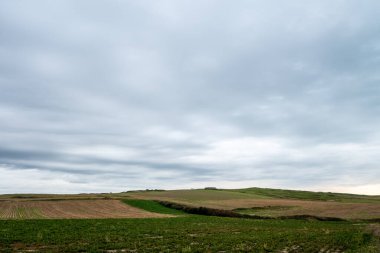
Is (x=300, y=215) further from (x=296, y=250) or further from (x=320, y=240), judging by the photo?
(x=296, y=250)

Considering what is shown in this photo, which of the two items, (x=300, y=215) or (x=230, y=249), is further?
(x=300, y=215)

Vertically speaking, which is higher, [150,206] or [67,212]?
[150,206]

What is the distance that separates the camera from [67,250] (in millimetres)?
24469

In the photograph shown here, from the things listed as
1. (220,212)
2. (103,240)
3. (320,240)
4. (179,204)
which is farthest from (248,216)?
(103,240)

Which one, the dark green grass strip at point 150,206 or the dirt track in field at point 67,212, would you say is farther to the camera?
the dark green grass strip at point 150,206

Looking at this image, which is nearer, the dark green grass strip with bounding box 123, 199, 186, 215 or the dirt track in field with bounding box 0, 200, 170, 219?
the dirt track in field with bounding box 0, 200, 170, 219

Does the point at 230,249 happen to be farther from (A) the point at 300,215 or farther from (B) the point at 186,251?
(A) the point at 300,215

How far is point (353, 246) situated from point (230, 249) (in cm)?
937

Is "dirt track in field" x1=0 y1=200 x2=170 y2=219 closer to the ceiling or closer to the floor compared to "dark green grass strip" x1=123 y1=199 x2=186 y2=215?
closer to the floor

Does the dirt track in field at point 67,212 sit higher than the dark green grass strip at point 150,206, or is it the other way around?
the dark green grass strip at point 150,206

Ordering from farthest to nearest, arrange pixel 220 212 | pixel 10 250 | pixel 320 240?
pixel 220 212
pixel 320 240
pixel 10 250

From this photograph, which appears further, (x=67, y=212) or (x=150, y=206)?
(x=150, y=206)

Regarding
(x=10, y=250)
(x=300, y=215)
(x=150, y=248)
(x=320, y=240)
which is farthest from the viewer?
(x=300, y=215)

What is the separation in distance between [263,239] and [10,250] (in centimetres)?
1889
